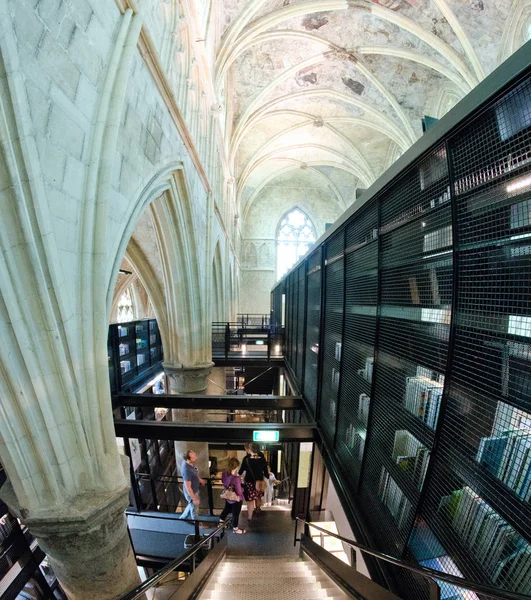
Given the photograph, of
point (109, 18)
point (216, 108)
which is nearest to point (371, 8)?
point (216, 108)

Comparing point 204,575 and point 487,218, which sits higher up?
point 487,218

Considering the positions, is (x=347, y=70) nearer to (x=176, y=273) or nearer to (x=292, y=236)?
(x=292, y=236)

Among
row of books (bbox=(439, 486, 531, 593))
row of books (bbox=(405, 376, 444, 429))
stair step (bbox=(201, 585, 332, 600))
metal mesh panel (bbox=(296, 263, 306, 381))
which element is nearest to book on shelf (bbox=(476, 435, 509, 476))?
row of books (bbox=(439, 486, 531, 593))

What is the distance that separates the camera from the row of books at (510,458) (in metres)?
1.23

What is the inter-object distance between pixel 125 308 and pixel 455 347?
65.1 ft

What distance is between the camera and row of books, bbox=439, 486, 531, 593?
124cm

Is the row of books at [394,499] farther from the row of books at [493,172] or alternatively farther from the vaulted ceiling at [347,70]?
the vaulted ceiling at [347,70]

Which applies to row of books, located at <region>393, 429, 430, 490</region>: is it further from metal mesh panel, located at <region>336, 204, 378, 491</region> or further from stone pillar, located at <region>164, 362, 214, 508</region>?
stone pillar, located at <region>164, 362, 214, 508</region>

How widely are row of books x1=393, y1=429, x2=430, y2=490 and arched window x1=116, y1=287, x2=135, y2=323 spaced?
62.0 feet

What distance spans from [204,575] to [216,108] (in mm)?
9756

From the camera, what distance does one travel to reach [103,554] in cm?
272

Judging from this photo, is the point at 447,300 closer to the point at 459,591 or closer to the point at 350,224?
the point at 459,591

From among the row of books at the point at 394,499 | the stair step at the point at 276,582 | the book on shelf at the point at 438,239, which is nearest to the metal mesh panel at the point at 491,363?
the book on shelf at the point at 438,239

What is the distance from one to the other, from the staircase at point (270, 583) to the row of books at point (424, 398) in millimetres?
1538
